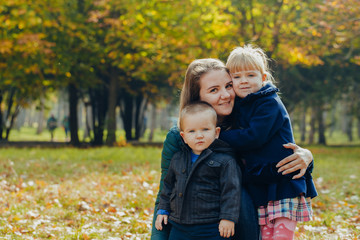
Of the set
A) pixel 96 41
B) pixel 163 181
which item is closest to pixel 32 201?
pixel 163 181

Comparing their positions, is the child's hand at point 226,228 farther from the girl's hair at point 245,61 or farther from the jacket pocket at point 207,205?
the girl's hair at point 245,61

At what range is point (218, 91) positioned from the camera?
3.30 meters

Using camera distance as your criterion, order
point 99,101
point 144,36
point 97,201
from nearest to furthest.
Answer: point 97,201, point 144,36, point 99,101

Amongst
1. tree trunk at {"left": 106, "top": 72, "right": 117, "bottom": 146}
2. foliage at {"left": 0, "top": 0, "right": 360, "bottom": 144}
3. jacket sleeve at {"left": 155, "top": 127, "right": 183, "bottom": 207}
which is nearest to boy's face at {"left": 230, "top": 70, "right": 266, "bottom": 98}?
jacket sleeve at {"left": 155, "top": 127, "right": 183, "bottom": 207}

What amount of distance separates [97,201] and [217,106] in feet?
14.8

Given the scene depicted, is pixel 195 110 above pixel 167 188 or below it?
above

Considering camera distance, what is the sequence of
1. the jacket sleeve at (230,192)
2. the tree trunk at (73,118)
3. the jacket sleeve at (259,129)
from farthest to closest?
the tree trunk at (73,118), the jacket sleeve at (259,129), the jacket sleeve at (230,192)

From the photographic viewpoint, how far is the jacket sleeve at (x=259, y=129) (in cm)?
299

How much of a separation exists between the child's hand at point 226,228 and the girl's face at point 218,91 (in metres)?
0.90

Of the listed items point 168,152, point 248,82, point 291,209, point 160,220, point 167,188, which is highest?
point 248,82

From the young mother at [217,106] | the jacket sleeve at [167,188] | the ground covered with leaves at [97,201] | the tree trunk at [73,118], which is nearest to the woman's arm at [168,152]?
the young mother at [217,106]

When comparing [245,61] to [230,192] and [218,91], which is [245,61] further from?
[230,192]

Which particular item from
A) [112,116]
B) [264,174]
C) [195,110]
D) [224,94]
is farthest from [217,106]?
[112,116]

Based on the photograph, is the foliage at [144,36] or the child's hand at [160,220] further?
the foliage at [144,36]
